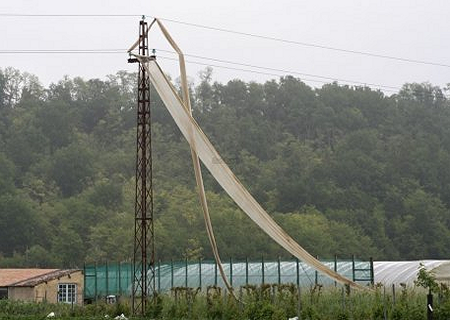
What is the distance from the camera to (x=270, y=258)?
6888 centimetres

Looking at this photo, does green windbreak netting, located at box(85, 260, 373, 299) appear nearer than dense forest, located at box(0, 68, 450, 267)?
Yes

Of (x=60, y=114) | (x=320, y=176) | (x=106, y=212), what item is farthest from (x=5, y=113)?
(x=320, y=176)

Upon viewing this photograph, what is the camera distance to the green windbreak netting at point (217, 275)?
39.0 m

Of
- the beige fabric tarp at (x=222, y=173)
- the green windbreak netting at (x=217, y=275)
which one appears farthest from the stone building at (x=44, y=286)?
the beige fabric tarp at (x=222, y=173)

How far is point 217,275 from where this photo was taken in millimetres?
40375

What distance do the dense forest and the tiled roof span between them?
83.8 ft

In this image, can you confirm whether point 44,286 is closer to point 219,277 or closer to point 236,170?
point 219,277

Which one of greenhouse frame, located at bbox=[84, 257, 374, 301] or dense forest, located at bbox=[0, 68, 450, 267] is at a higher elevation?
dense forest, located at bbox=[0, 68, 450, 267]

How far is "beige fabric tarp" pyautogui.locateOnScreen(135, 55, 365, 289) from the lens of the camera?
1131 inches

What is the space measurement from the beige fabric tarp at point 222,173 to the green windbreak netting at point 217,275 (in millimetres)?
8069

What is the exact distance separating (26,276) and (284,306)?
56.0 feet

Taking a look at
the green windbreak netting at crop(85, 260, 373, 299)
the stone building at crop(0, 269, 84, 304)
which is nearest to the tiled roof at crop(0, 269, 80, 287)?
the stone building at crop(0, 269, 84, 304)

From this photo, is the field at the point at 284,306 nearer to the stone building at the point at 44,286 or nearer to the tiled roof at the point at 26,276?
the stone building at the point at 44,286

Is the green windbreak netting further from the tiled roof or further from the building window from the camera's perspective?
the tiled roof
